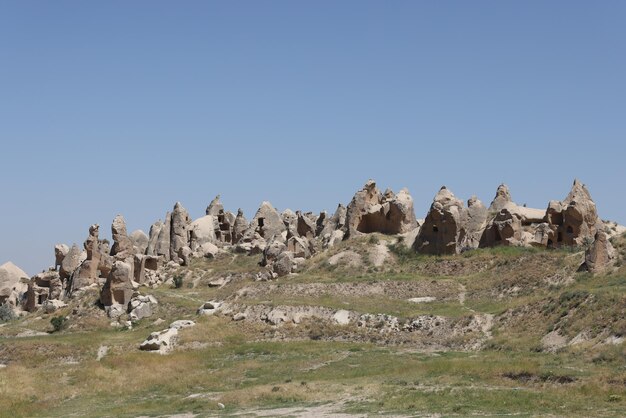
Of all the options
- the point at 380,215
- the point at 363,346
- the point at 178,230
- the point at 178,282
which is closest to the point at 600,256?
the point at 363,346

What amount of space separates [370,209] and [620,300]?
37725 millimetres

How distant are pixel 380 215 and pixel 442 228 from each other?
30.0 feet

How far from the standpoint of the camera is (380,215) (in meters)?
78.0

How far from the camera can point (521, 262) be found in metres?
62.9

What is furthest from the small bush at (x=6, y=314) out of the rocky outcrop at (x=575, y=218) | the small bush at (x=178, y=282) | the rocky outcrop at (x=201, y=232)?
the rocky outcrop at (x=575, y=218)

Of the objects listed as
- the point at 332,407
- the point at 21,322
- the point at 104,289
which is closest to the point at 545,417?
the point at 332,407

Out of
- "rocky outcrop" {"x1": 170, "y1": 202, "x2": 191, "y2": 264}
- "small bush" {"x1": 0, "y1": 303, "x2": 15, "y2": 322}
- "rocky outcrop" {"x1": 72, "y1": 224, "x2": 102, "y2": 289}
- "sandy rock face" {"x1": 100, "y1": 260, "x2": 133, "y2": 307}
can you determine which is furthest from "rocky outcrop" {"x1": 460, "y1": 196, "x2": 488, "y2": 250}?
"small bush" {"x1": 0, "y1": 303, "x2": 15, "y2": 322}

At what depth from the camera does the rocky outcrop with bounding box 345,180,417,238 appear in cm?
7638

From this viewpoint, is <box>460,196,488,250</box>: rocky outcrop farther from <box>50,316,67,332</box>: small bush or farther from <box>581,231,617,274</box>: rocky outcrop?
<box>50,316,67,332</box>: small bush

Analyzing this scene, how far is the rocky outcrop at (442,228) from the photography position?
6962 cm

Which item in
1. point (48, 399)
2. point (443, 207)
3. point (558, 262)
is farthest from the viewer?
point (443, 207)

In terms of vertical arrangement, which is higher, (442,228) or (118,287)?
(442,228)

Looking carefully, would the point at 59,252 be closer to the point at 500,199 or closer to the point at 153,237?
the point at 153,237

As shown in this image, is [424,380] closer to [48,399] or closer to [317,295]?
[48,399]
